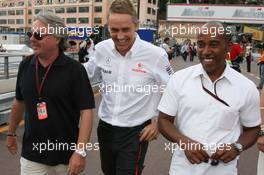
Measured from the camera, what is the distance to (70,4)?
105312 millimetres

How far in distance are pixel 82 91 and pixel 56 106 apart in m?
0.20

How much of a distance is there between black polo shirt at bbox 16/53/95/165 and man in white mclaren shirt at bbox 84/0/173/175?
0.48 meters

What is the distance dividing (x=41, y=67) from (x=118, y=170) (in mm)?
1043

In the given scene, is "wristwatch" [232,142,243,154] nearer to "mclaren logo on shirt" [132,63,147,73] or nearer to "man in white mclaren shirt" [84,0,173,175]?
"man in white mclaren shirt" [84,0,173,175]

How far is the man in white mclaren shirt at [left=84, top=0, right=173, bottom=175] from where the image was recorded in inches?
136

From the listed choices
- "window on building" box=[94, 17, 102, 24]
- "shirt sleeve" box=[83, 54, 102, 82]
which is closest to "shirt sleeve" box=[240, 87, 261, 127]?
"shirt sleeve" box=[83, 54, 102, 82]

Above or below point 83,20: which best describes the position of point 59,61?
below

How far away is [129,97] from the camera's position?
3494 mm

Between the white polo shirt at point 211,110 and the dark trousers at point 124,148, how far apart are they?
2.68 ft

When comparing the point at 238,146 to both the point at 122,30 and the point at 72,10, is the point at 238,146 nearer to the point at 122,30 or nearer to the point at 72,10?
the point at 122,30

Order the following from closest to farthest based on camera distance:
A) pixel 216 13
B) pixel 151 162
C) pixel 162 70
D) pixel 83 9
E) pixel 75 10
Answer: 1. pixel 162 70
2. pixel 151 162
3. pixel 216 13
4. pixel 83 9
5. pixel 75 10

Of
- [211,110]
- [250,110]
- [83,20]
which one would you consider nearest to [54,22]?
[211,110]

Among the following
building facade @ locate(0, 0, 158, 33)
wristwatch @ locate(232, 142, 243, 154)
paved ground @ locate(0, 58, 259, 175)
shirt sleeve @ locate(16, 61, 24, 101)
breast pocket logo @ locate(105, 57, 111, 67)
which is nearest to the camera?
wristwatch @ locate(232, 142, 243, 154)

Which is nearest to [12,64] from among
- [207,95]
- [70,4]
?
[207,95]
